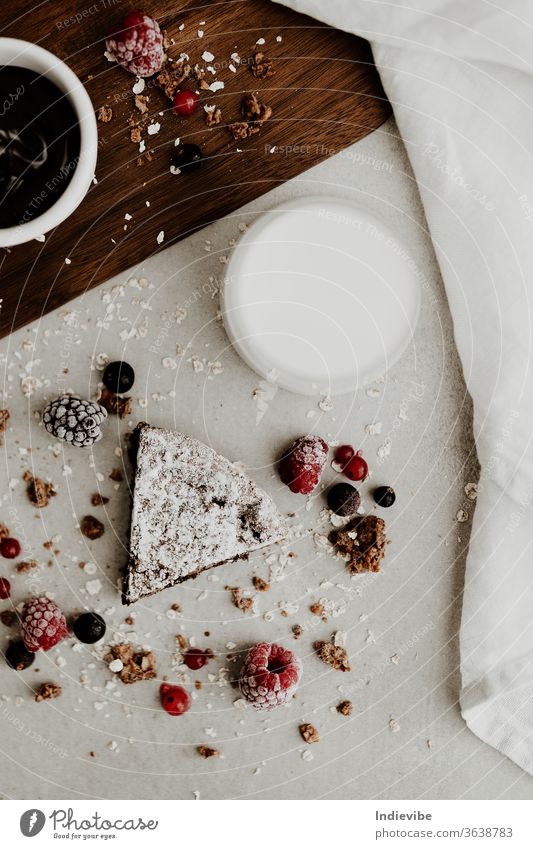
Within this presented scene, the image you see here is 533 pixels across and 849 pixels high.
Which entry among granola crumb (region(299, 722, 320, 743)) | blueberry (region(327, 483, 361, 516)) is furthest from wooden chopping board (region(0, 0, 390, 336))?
granola crumb (region(299, 722, 320, 743))

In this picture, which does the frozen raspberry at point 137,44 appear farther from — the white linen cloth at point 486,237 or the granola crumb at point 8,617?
the granola crumb at point 8,617

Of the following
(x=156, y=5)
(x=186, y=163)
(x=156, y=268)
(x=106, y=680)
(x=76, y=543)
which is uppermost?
(x=156, y=5)

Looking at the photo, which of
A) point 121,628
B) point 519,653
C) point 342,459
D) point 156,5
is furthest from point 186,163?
point 519,653

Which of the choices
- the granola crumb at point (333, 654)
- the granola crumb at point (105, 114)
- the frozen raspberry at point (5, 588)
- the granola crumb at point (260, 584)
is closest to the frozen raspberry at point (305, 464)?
the granola crumb at point (260, 584)

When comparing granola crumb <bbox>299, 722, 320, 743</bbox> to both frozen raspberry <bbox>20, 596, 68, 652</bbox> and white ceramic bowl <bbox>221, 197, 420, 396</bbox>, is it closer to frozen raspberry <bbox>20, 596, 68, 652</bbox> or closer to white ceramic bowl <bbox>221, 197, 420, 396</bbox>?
frozen raspberry <bbox>20, 596, 68, 652</bbox>

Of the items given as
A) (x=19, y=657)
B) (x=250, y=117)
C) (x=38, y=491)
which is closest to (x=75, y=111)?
(x=250, y=117)
